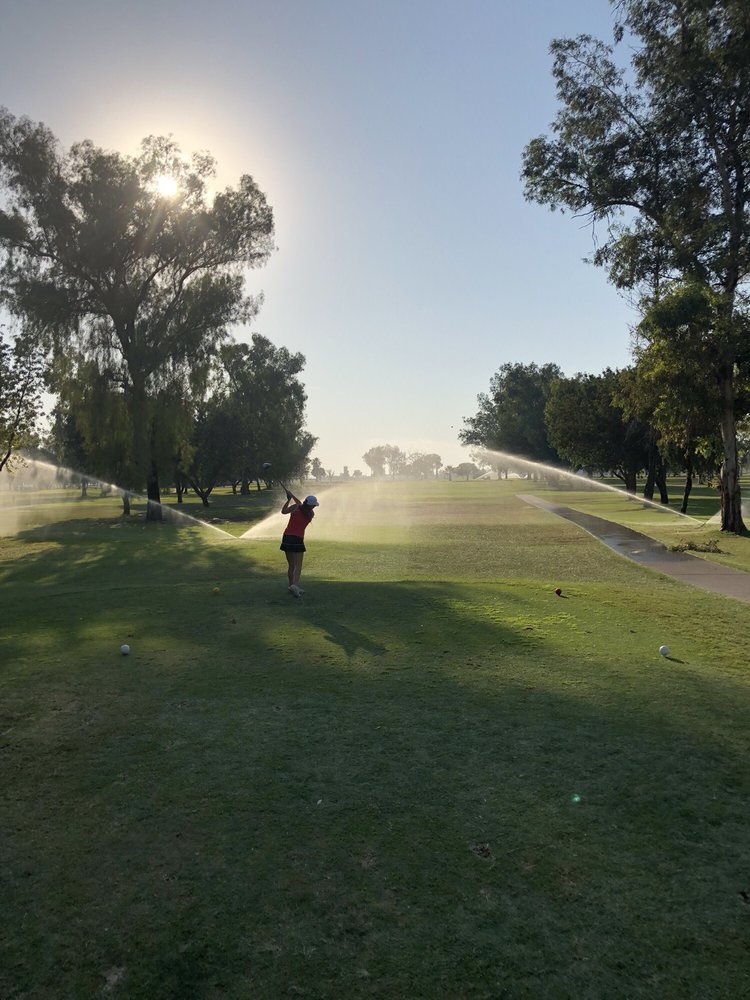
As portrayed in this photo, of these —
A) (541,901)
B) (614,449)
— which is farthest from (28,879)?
(614,449)

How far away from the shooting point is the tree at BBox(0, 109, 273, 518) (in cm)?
3897

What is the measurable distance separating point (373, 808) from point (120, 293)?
42256 mm

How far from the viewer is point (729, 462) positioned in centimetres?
3034

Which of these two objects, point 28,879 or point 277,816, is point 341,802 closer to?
point 277,816

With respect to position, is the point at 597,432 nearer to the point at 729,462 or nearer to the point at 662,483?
the point at 662,483

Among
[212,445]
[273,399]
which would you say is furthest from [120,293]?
[273,399]

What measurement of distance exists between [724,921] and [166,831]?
3726 millimetres

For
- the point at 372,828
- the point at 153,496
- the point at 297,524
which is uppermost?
the point at 297,524

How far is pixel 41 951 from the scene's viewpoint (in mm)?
3787

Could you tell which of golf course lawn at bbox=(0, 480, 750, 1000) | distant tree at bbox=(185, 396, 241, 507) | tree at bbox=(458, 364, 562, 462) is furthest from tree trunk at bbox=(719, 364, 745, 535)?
tree at bbox=(458, 364, 562, 462)

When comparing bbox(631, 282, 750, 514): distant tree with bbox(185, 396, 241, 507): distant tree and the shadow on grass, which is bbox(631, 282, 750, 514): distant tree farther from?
bbox(185, 396, 241, 507): distant tree

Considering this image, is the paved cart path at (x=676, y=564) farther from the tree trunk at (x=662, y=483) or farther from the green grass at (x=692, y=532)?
the tree trunk at (x=662, y=483)

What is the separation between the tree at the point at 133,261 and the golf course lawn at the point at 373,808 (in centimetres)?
3356

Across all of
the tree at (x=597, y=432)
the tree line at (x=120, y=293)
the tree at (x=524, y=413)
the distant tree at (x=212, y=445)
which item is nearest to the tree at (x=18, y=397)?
the tree line at (x=120, y=293)
